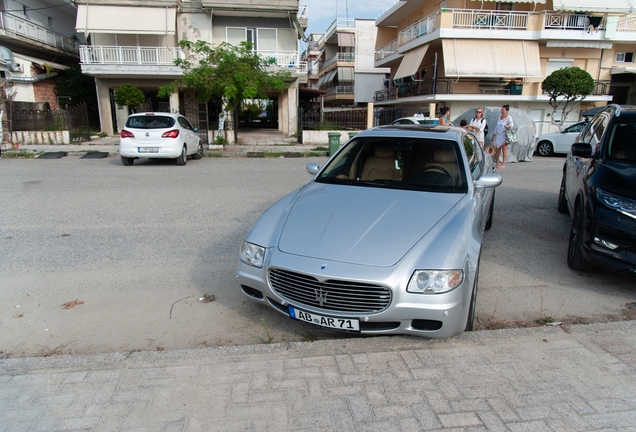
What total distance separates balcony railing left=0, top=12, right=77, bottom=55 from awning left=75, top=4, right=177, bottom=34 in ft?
13.5

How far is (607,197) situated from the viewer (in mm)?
4410

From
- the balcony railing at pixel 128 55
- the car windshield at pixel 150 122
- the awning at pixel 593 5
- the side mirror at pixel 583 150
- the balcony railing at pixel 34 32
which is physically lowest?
the side mirror at pixel 583 150

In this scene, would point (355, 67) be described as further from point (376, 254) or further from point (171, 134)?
point (376, 254)

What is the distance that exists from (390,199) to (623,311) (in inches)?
95.9

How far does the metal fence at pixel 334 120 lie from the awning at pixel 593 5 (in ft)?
41.4

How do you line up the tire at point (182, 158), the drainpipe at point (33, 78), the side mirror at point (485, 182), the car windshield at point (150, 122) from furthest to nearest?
the drainpipe at point (33, 78) → the tire at point (182, 158) → the car windshield at point (150, 122) → the side mirror at point (485, 182)

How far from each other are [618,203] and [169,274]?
15.4 ft

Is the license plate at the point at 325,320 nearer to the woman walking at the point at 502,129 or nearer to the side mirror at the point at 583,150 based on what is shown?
the side mirror at the point at 583,150

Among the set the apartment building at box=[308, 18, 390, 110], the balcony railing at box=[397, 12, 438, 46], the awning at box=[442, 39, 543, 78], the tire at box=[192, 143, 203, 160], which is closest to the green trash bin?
the tire at box=[192, 143, 203, 160]

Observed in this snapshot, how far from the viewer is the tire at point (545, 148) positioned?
57.8 ft

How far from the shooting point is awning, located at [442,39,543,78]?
25438 millimetres

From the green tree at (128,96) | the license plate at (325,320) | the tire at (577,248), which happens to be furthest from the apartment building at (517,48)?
the license plate at (325,320)

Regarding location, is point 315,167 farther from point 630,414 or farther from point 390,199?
point 630,414

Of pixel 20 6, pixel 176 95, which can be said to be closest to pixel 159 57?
pixel 176 95
